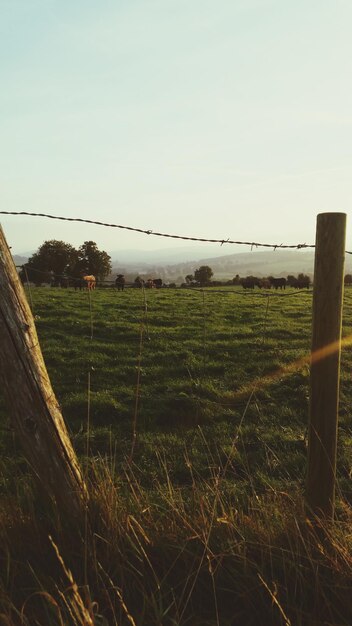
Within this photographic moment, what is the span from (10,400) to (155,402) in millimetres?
5353

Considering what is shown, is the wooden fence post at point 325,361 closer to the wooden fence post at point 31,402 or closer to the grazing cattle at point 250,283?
the wooden fence post at point 31,402

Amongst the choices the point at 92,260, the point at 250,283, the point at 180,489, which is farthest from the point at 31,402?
the point at 92,260

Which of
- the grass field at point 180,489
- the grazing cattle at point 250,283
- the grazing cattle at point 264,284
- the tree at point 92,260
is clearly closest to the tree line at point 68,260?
the tree at point 92,260

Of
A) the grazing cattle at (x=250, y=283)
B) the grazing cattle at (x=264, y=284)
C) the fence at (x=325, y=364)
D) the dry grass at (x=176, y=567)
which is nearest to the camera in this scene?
the dry grass at (x=176, y=567)

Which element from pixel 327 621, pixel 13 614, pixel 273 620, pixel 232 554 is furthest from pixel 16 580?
pixel 327 621

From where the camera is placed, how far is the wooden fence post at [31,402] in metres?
2.81

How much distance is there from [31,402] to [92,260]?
48447 millimetres

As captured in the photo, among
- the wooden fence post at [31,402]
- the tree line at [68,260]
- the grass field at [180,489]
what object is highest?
the tree line at [68,260]

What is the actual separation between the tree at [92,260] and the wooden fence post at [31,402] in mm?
46782

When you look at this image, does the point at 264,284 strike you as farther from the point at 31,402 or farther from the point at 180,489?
the point at 31,402

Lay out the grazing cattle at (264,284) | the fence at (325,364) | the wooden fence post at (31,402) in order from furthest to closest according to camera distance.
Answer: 1. the grazing cattle at (264,284)
2. the fence at (325,364)
3. the wooden fence post at (31,402)

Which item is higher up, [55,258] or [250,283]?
[55,258]

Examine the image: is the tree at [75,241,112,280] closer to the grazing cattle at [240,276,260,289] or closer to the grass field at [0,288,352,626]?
the grazing cattle at [240,276,260,289]

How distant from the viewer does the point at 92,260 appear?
165ft
